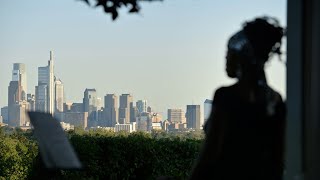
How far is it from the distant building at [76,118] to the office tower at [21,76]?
363 millimetres

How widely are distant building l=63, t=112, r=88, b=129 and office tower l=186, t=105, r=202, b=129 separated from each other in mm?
876

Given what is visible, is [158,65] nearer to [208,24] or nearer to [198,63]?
[198,63]

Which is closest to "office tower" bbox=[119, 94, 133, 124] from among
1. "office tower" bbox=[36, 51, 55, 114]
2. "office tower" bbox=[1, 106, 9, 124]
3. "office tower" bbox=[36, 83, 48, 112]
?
"office tower" bbox=[36, 51, 55, 114]

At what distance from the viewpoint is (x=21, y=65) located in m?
7.19

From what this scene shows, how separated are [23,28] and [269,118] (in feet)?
17.7

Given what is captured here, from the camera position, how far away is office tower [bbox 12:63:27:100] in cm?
513

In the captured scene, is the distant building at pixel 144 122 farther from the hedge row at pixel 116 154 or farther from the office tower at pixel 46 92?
the office tower at pixel 46 92

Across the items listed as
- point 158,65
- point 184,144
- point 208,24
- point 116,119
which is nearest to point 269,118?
point 208,24

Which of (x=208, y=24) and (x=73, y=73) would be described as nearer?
(x=208, y=24)

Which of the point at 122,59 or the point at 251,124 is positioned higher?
the point at 122,59

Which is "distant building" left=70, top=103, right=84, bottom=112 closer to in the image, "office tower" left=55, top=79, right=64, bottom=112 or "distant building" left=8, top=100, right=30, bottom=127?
"office tower" left=55, top=79, right=64, bottom=112

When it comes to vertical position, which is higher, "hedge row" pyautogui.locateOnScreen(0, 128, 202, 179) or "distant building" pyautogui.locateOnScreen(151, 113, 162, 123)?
"distant building" pyautogui.locateOnScreen(151, 113, 162, 123)

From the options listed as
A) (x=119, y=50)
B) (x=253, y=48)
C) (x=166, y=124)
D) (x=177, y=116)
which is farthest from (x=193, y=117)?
(x=253, y=48)

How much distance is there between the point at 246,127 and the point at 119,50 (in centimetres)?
517
